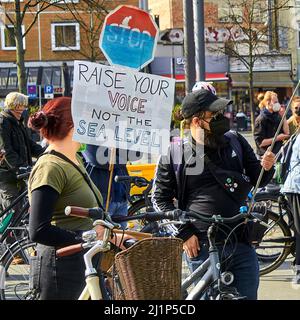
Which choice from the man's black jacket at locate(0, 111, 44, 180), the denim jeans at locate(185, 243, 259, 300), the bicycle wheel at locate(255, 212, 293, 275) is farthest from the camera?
the man's black jacket at locate(0, 111, 44, 180)

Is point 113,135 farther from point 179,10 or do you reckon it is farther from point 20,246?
point 179,10

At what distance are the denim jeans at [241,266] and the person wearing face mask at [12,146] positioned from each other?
369 centimetres

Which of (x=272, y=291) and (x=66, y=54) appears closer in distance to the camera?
(x=272, y=291)

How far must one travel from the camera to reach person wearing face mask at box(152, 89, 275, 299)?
3.96m

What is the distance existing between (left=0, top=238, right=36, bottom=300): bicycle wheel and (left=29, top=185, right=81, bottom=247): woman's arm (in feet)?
5.71

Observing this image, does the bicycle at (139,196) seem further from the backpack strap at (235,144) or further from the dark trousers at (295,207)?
the backpack strap at (235,144)

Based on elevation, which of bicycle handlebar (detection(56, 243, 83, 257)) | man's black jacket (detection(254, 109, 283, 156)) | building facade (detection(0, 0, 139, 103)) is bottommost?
bicycle handlebar (detection(56, 243, 83, 257))

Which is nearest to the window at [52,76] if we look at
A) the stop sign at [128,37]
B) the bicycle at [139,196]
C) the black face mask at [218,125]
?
the bicycle at [139,196]

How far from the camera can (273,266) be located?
6.74 meters

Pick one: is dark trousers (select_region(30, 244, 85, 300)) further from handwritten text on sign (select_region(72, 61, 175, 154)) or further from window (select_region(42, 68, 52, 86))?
window (select_region(42, 68, 52, 86))

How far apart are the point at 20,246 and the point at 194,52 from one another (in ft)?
20.8

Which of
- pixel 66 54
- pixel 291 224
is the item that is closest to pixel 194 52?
pixel 291 224

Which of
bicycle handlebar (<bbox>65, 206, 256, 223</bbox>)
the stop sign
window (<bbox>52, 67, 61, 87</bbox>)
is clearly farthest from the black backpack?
window (<bbox>52, 67, 61, 87</bbox>)

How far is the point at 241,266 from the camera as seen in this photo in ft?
13.1
